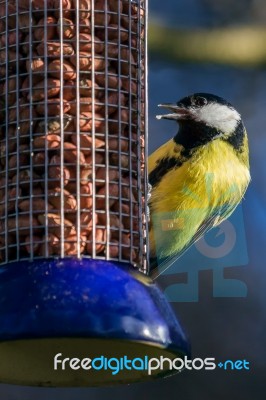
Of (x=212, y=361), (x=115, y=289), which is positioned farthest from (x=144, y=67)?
(x=212, y=361)

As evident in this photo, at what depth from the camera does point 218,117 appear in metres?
9.06

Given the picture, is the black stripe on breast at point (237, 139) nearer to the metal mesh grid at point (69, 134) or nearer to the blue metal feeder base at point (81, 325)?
the metal mesh grid at point (69, 134)

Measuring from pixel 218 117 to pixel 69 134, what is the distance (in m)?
3.03

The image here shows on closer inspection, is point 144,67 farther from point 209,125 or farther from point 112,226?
point 209,125

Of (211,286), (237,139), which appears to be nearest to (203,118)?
(237,139)

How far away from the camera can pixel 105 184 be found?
6133mm

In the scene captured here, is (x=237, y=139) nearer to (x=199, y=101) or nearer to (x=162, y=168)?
(x=199, y=101)

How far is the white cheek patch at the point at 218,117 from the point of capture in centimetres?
900

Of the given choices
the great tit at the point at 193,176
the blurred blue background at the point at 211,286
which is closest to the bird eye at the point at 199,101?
the great tit at the point at 193,176

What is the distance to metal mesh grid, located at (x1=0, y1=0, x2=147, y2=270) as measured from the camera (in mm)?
6062

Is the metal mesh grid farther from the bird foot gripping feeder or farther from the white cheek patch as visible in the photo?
the white cheek patch

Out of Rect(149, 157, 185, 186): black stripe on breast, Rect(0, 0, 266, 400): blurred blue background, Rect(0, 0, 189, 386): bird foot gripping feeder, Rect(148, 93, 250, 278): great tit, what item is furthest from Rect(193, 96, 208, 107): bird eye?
Rect(0, 0, 189, 386): bird foot gripping feeder

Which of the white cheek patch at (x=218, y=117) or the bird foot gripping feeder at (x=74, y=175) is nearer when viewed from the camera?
the bird foot gripping feeder at (x=74, y=175)

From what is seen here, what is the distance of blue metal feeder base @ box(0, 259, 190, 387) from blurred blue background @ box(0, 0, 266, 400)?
3067 mm
